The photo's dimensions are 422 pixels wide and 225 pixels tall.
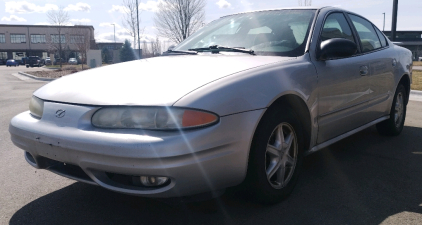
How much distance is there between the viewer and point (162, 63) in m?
3.14

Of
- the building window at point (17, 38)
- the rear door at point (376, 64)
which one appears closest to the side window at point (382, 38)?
the rear door at point (376, 64)

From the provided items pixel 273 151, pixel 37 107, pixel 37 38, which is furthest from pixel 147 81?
pixel 37 38

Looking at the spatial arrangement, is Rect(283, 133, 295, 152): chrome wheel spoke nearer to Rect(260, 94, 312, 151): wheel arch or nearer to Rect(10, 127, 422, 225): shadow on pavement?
Rect(260, 94, 312, 151): wheel arch

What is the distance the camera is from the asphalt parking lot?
102 inches

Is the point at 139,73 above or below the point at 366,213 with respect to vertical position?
above

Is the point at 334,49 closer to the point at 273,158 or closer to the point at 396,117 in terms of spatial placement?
the point at 273,158

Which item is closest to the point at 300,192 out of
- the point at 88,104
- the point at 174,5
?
the point at 88,104

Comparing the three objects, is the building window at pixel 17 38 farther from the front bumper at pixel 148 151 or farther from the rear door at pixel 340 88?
the front bumper at pixel 148 151

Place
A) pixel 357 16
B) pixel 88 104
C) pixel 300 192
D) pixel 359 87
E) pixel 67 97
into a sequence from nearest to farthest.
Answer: pixel 88 104 → pixel 67 97 → pixel 300 192 → pixel 359 87 → pixel 357 16

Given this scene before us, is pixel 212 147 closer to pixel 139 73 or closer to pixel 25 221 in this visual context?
pixel 139 73

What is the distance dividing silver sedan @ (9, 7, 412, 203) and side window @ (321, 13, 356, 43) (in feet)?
0.06

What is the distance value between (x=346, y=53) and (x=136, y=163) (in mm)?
2018

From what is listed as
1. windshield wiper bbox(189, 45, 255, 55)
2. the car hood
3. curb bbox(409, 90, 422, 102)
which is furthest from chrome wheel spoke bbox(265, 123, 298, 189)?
curb bbox(409, 90, 422, 102)

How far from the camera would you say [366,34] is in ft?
14.0
